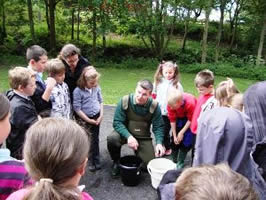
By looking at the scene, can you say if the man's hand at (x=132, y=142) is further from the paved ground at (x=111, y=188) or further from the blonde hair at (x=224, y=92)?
the blonde hair at (x=224, y=92)

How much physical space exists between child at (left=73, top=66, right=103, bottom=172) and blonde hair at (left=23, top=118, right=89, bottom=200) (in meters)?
2.28

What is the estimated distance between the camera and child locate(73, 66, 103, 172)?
378 cm

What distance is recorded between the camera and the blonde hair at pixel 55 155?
1.41 metres

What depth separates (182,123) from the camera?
411 centimetres

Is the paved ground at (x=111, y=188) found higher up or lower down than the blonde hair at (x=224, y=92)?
lower down

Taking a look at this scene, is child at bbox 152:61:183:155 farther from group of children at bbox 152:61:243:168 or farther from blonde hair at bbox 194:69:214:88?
blonde hair at bbox 194:69:214:88

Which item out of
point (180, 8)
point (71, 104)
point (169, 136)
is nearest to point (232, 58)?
point (180, 8)

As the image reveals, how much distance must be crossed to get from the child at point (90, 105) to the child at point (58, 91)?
185mm

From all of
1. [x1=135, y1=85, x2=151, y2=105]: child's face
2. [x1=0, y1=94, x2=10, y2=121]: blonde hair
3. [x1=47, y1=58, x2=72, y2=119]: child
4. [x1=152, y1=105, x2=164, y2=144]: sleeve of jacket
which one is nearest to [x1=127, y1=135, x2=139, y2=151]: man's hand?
[x1=152, y1=105, x2=164, y2=144]: sleeve of jacket

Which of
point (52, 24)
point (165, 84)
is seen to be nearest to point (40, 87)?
point (165, 84)

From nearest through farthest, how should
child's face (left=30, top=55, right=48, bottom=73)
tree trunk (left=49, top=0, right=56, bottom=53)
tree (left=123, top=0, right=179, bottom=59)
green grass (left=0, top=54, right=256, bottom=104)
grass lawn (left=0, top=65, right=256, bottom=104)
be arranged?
child's face (left=30, top=55, right=48, bottom=73) → grass lawn (left=0, top=65, right=256, bottom=104) → green grass (left=0, top=54, right=256, bottom=104) → tree (left=123, top=0, right=179, bottom=59) → tree trunk (left=49, top=0, right=56, bottom=53)

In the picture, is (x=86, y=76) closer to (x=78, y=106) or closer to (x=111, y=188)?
(x=78, y=106)

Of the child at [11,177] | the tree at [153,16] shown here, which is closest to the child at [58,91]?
the child at [11,177]

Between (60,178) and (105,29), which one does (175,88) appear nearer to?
(60,178)
